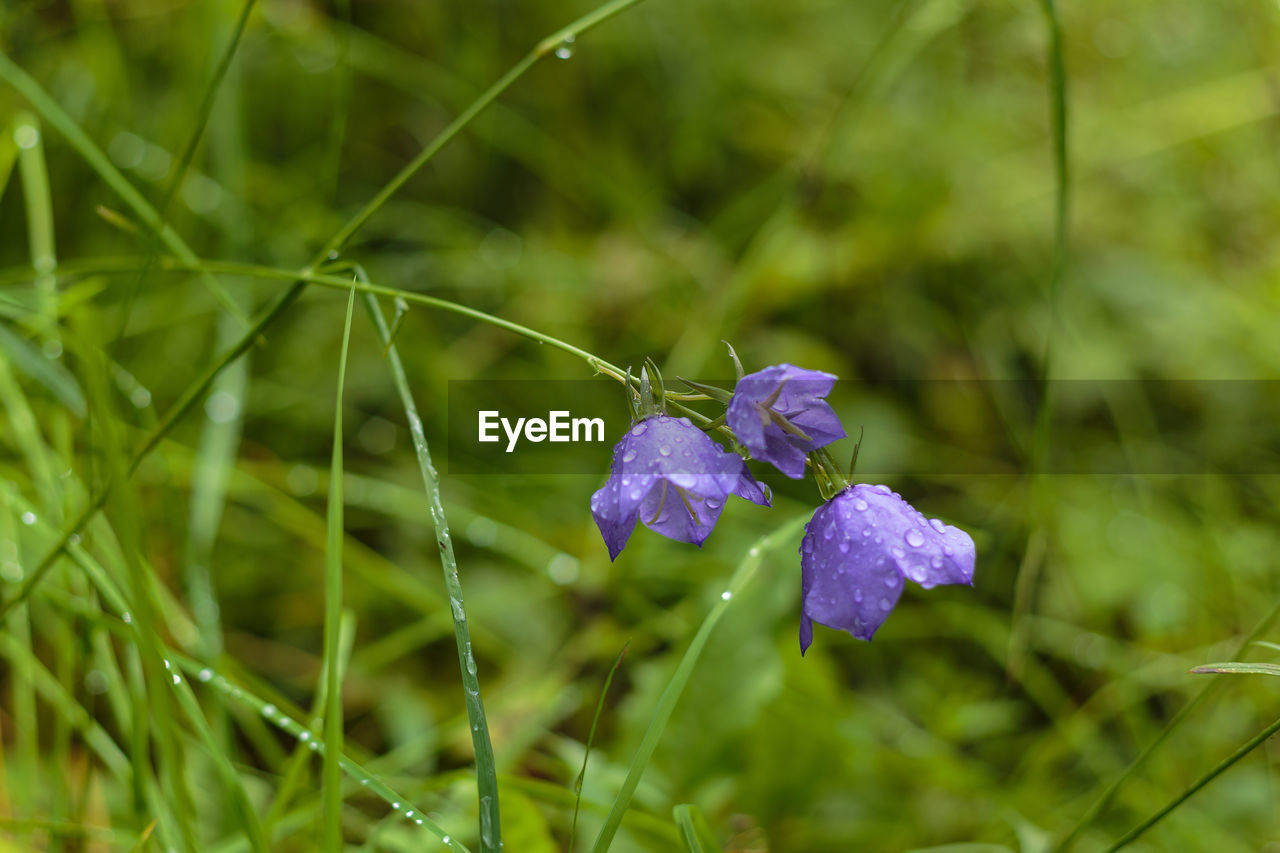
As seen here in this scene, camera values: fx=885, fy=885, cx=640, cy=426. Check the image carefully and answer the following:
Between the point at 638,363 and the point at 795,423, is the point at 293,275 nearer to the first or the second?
the point at 795,423

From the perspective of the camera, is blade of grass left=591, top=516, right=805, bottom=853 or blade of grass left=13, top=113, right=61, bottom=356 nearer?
blade of grass left=591, top=516, right=805, bottom=853

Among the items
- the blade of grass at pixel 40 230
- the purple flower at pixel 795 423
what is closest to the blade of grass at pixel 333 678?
the purple flower at pixel 795 423

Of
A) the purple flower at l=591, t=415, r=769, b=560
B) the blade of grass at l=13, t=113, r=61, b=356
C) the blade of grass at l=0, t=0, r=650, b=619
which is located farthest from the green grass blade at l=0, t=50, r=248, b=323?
the purple flower at l=591, t=415, r=769, b=560

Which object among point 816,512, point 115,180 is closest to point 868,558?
point 816,512

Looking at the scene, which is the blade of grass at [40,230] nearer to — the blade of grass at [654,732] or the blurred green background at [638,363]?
the blurred green background at [638,363]

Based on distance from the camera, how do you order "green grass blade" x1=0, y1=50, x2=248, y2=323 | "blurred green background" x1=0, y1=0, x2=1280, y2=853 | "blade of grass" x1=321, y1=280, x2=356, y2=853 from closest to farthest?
1. "blade of grass" x1=321, y1=280, x2=356, y2=853
2. "green grass blade" x1=0, y1=50, x2=248, y2=323
3. "blurred green background" x1=0, y1=0, x2=1280, y2=853

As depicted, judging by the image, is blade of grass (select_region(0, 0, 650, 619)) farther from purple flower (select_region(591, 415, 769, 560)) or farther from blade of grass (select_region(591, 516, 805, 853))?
blade of grass (select_region(591, 516, 805, 853))

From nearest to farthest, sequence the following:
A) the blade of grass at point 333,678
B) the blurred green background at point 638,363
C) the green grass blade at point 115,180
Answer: the blade of grass at point 333,678
the green grass blade at point 115,180
the blurred green background at point 638,363
